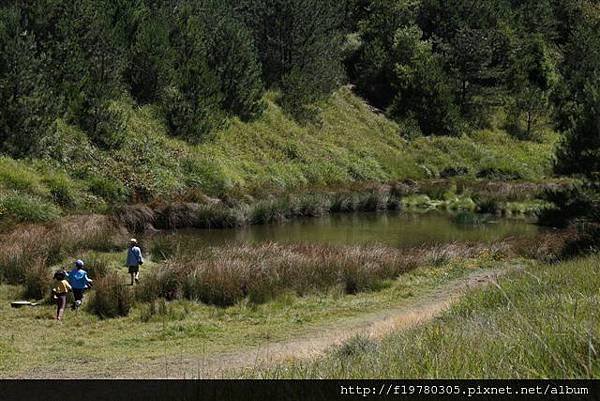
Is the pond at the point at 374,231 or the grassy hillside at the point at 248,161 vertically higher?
the grassy hillside at the point at 248,161

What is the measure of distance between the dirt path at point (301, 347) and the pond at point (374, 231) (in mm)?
11041

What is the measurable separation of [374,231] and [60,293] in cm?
2066

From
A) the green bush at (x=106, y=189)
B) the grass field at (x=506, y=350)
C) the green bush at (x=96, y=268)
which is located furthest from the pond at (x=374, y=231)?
the grass field at (x=506, y=350)

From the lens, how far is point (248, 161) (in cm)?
4684

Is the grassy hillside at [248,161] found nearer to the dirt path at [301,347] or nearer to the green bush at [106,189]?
the green bush at [106,189]

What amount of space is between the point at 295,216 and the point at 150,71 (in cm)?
1500

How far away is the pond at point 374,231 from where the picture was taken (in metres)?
29.8

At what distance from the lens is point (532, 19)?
8381 centimetres

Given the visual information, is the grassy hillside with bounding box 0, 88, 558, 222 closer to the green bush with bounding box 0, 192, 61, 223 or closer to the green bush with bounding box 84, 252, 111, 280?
the green bush with bounding box 0, 192, 61, 223

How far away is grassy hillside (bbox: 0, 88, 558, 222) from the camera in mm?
32125

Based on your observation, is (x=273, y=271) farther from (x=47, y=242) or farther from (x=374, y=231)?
(x=374, y=231)

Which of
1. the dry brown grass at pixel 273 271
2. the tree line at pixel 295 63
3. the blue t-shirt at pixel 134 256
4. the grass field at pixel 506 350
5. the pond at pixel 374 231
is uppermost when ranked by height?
the tree line at pixel 295 63

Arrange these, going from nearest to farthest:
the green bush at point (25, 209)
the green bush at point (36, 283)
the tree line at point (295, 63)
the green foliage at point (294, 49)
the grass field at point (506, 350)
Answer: the grass field at point (506, 350) → the green bush at point (36, 283) → the green bush at point (25, 209) → the tree line at point (295, 63) → the green foliage at point (294, 49)

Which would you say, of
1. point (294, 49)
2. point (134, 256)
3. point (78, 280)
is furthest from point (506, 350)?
point (294, 49)
